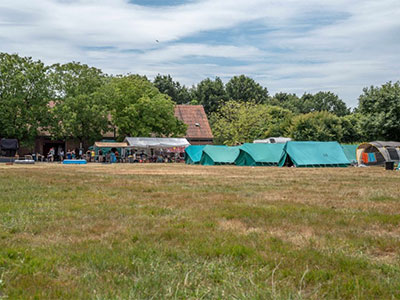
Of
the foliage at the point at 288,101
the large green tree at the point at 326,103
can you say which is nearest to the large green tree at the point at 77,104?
the foliage at the point at 288,101

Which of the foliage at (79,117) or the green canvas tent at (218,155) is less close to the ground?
the foliage at (79,117)

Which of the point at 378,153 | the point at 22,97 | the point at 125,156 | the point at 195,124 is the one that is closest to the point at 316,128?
the point at 195,124

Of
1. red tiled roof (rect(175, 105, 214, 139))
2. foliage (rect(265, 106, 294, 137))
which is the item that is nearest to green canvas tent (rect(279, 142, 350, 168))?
foliage (rect(265, 106, 294, 137))

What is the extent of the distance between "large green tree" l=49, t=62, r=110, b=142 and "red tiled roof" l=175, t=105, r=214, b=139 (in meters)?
13.0

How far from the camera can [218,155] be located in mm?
30969

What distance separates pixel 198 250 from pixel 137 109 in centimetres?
3836

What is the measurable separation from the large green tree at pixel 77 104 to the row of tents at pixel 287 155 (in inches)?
581

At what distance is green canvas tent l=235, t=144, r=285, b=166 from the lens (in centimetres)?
2775

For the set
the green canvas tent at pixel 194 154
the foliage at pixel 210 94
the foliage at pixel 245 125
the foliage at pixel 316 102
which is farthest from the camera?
the foliage at pixel 316 102

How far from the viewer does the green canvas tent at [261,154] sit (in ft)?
91.0

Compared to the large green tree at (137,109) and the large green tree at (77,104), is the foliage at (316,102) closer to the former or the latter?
the large green tree at (137,109)

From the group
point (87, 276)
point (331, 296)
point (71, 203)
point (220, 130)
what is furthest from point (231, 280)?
point (220, 130)

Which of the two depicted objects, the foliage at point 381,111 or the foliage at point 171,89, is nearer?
the foliage at point 381,111

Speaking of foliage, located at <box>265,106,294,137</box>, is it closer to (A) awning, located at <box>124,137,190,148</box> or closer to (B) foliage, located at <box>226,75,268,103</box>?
(B) foliage, located at <box>226,75,268,103</box>
